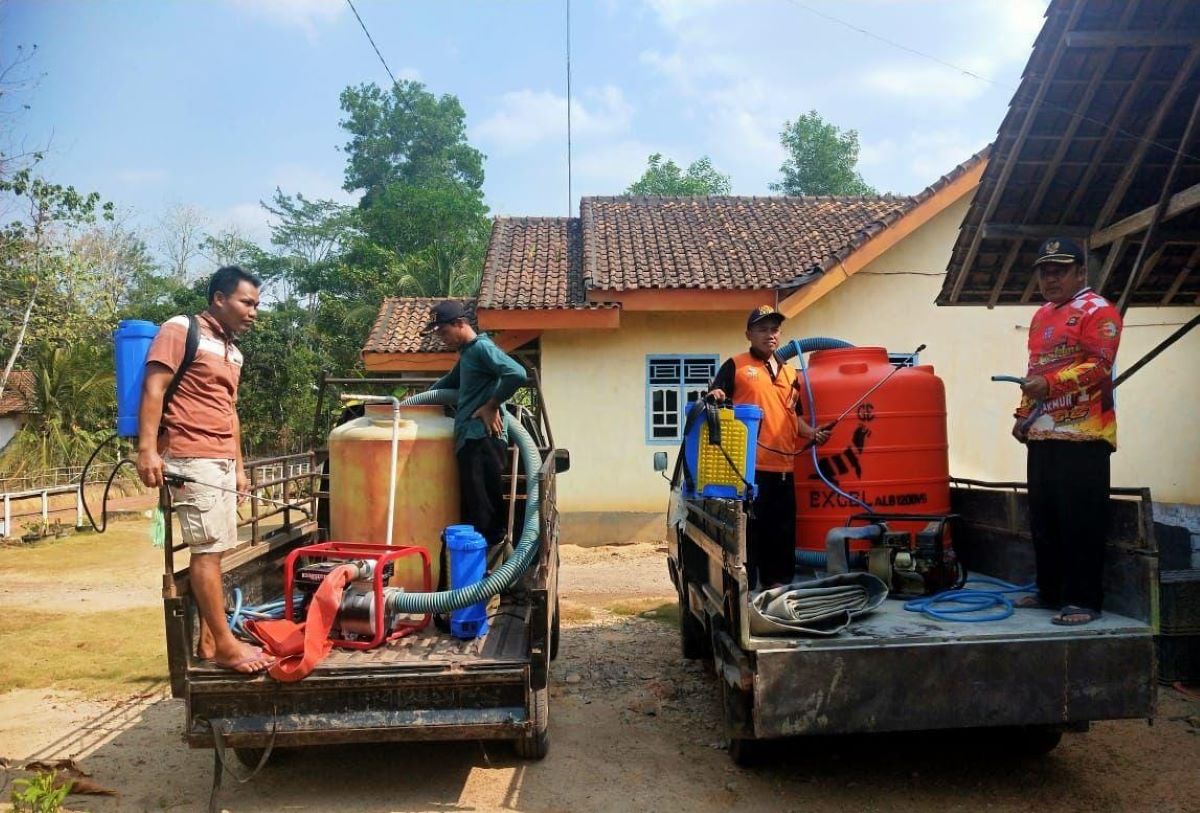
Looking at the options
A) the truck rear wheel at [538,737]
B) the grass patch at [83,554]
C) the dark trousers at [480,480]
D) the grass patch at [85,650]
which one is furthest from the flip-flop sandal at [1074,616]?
the grass patch at [83,554]

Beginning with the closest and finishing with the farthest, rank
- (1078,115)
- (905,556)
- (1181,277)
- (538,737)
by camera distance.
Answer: (538,737)
(905,556)
(1078,115)
(1181,277)

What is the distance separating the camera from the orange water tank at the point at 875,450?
198 inches

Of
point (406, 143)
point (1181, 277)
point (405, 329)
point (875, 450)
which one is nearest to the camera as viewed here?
point (875, 450)

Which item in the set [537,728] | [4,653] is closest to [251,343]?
[4,653]

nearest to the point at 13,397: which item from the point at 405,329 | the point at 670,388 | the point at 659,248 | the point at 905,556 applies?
the point at 405,329

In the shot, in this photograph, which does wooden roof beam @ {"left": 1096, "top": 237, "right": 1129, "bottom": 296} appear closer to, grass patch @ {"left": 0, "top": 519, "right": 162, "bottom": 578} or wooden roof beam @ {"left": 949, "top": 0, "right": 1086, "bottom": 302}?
wooden roof beam @ {"left": 949, "top": 0, "right": 1086, "bottom": 302}

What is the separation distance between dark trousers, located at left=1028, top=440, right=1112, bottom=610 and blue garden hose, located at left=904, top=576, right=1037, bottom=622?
0.21 metres

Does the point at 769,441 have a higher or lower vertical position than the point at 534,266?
lower

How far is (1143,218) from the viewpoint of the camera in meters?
5.49

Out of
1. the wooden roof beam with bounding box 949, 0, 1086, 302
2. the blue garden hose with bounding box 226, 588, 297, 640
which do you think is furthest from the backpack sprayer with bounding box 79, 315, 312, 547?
the wooden roof beam with bounding box 949, 0, 1086, 302

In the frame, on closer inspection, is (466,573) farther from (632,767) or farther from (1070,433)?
(1070,433)

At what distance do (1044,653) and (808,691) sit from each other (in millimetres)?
918

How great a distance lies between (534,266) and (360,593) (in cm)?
990

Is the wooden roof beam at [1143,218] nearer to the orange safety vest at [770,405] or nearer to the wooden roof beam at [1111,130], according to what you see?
the wooden roof beam at [1111,130]
